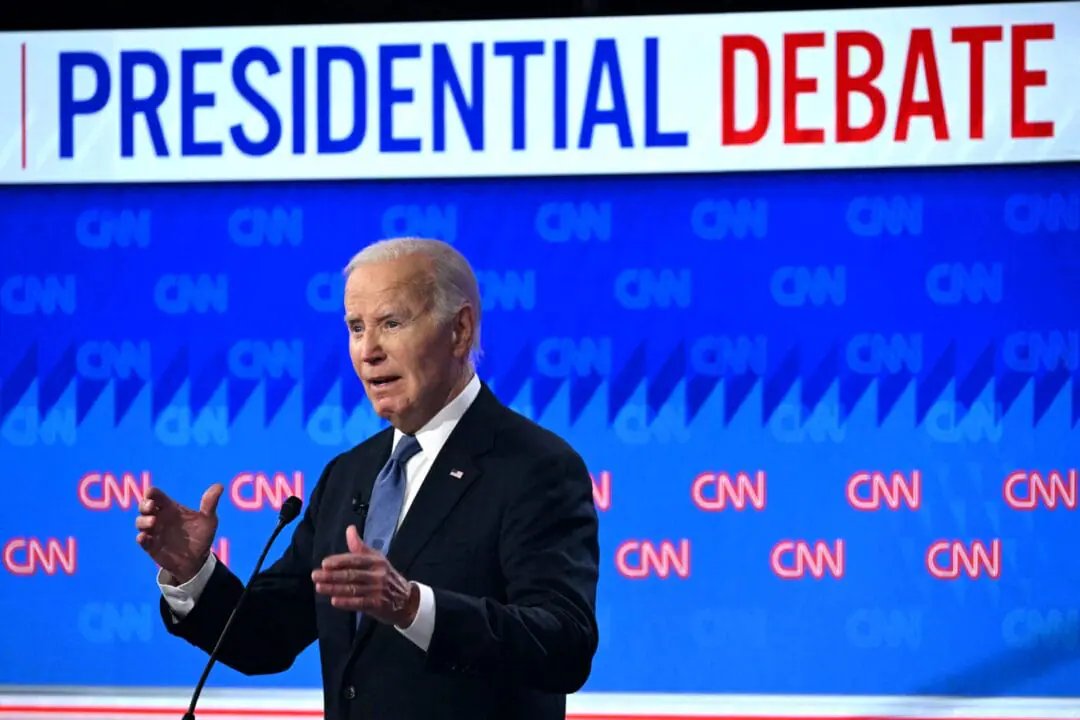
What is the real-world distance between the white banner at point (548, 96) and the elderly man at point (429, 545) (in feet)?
4.77

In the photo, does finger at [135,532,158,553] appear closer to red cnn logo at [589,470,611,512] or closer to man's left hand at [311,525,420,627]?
man's left hand at [311,525,420,627]

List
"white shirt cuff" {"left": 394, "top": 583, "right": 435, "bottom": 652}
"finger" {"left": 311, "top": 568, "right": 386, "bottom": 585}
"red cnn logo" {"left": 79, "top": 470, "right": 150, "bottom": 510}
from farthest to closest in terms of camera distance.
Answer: "red cnn logo" {"left": 79, "top": 470, "right": 150, "bottom": 510}, "white shirt cuff" {"left": 394, "top": 583, "right": 435, "bottom": 652}, "finger" {"left": 311, "top": 568, "right": 386, "bottom": 585}

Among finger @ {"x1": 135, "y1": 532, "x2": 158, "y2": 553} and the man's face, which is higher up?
the man's face

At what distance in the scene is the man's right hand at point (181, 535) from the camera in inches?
72.7

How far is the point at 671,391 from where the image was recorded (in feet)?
10.9

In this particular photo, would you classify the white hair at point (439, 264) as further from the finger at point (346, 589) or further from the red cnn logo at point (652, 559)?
the red cnn logo at point (652, 559)

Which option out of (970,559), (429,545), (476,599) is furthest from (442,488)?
(970,559)

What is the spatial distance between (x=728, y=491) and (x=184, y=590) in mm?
1665

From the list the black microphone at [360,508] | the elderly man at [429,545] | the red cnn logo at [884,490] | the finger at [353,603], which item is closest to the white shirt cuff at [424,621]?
the elderly man at [429,545]

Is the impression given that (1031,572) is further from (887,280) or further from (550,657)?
(550,657)

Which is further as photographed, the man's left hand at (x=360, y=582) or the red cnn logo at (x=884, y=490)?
the red cnn logo at (x=884, y=490)

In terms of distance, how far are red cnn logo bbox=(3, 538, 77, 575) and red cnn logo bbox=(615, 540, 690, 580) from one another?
4.29 feet

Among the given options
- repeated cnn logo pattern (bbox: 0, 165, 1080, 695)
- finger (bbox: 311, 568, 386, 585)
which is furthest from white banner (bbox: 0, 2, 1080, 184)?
finger (bbox: 311, 568, 386, 585)

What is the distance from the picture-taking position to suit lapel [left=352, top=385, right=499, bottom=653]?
182 cm
